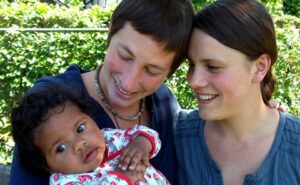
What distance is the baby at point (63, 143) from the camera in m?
2.11

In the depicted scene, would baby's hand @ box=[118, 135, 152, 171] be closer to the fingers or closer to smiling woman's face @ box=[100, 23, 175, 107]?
the fingers

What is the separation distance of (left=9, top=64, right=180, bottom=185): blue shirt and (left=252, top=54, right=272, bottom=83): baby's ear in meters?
0.57

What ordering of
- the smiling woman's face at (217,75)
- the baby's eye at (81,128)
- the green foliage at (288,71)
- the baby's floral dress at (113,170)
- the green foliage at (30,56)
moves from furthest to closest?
the green foliage at (288,71) < the green foliage at (30,56) < the smiling woman's face at (217,75) < the baby's eye at (81,128) < the baby's floral dress at (113,170)

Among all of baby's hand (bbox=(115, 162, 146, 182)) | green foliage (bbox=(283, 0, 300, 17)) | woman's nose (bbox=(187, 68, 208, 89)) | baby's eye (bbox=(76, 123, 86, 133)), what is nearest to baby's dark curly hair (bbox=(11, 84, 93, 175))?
baby's eye (bbox=(76, 123, 86, 133))

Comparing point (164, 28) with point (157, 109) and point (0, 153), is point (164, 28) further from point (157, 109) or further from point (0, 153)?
point (0, 153)

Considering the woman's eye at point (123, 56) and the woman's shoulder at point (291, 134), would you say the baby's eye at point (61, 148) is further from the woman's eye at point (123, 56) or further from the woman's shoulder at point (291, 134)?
the woman's shoulder at point (291, 134)

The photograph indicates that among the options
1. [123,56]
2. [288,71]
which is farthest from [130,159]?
[288,71]

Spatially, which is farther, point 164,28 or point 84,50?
point 84,50

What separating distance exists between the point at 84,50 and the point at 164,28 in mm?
3167

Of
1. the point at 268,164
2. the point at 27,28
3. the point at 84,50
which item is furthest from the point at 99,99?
the point at 27,28

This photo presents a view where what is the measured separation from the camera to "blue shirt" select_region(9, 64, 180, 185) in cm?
216

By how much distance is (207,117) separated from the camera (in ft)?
7.89

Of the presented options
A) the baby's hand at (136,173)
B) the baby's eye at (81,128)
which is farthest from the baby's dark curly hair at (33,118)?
the baby's hand at (136,173)

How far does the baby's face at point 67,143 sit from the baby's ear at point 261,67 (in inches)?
34.9
